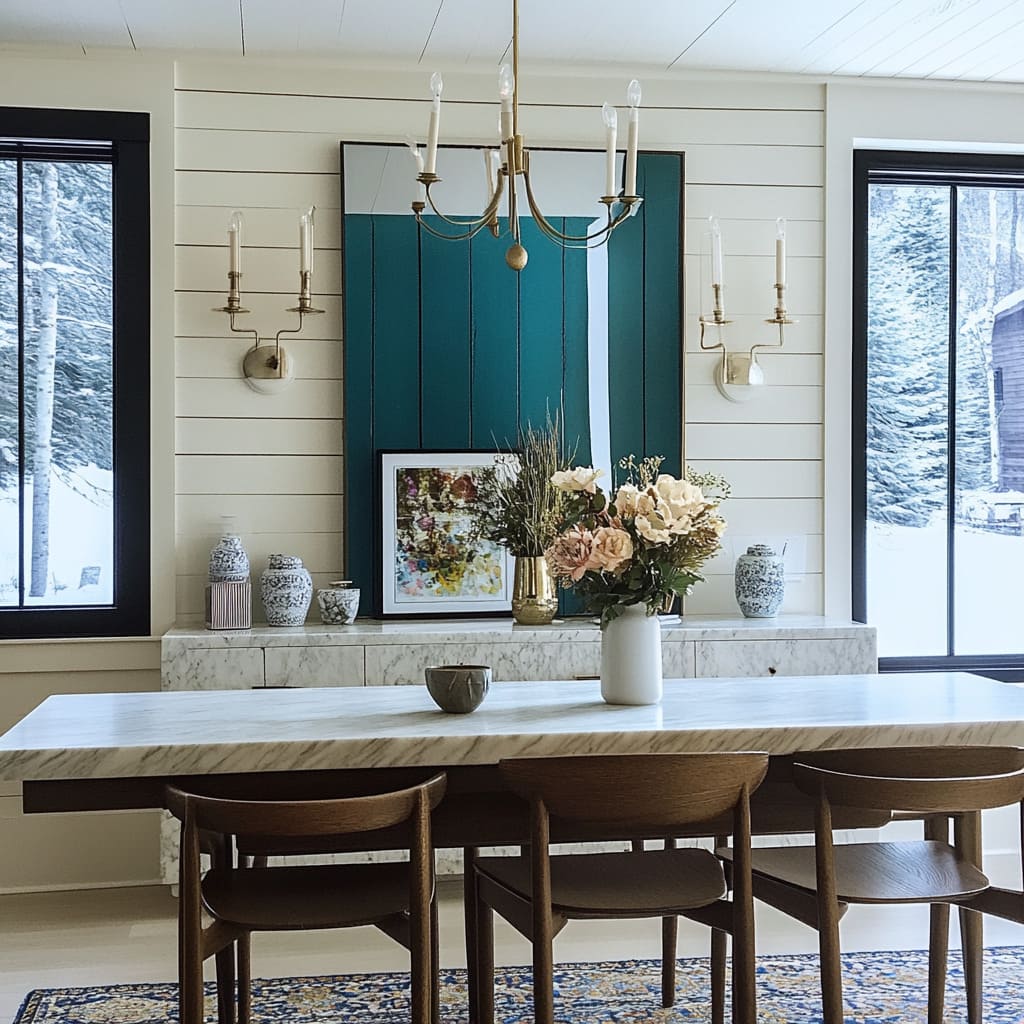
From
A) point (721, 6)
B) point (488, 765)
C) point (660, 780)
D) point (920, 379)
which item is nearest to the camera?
point (660, 780)

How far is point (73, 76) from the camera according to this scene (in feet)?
13.8

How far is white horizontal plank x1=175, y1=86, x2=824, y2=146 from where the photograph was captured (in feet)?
14.1

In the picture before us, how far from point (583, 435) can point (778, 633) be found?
0.98m

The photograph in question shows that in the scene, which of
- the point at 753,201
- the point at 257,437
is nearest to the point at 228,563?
the point at 257,437

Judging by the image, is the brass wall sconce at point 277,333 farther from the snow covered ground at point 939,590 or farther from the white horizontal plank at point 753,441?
the snow covered ground at point 939,590

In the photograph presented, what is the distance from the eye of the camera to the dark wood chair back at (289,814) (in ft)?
7.13

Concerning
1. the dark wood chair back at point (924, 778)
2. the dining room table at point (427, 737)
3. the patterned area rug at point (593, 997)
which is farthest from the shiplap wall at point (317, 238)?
the dark wood chair back at point (924, 778)

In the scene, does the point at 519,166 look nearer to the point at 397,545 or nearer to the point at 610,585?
the point at 610,585

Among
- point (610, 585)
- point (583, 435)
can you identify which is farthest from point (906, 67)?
point (610, 585)

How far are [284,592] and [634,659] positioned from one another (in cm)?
171

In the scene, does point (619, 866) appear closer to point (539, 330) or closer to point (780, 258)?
point (539, 330)

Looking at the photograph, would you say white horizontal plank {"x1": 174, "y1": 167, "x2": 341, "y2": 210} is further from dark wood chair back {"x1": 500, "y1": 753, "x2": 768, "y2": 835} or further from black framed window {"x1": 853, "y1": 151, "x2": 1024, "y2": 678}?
dark wood chair back {"x1": 500, "y1": 753, "x2": 768, "y2": 835}

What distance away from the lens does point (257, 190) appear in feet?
14.1

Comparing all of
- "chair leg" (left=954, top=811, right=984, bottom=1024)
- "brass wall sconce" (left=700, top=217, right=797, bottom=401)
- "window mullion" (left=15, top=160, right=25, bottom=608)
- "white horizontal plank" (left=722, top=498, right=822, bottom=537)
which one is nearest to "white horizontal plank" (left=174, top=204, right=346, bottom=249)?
"window mullion" (left=15, top=160, right=25, bottom=608)
